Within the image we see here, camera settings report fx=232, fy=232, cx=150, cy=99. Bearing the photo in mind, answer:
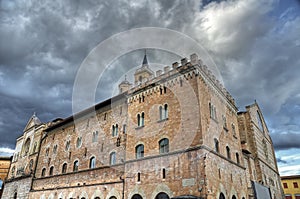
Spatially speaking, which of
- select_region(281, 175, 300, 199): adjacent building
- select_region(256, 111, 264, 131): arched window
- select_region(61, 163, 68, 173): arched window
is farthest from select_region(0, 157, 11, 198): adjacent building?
select_region(281, 175, 300, 199): adjacent building

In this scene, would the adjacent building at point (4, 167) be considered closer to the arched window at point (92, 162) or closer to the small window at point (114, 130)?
the arched window at point (92, 162)

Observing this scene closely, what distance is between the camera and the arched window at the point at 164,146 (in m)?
15.5

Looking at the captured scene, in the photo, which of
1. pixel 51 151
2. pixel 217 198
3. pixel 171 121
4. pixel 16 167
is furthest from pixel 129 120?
pixel 16 167

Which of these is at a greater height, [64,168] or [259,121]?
[259,121]

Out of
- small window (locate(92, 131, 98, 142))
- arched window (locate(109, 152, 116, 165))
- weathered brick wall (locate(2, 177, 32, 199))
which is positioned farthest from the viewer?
weathered brick wall (locate(2, 177, 32, 199))

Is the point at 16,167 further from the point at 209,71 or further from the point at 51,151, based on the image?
the point at 209,71

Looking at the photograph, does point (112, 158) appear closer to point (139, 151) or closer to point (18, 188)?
point (139, 151)

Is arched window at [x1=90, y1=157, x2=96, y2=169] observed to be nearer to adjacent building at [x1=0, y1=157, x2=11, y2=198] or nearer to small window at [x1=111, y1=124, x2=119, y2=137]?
small window at [x1=111, y1=124, x2=119, y2=137]

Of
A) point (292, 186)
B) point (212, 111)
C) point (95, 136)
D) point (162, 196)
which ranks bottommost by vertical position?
point (162, 196)

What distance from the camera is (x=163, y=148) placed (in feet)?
51.2

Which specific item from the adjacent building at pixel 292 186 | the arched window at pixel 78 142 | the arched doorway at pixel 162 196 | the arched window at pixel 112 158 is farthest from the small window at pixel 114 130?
the adjacent building at pixel 292 186

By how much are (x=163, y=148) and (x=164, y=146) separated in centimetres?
15

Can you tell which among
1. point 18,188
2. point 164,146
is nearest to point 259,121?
point 164,146

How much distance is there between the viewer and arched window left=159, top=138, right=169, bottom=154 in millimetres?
15461
